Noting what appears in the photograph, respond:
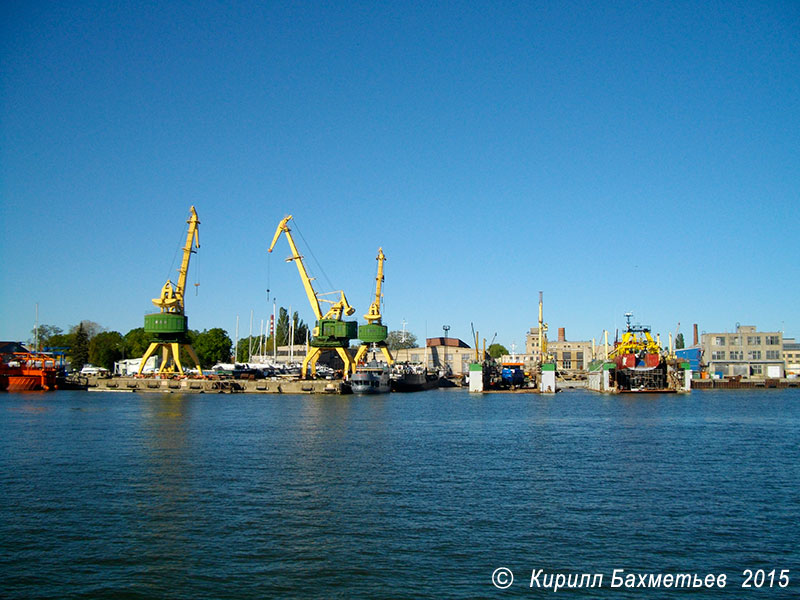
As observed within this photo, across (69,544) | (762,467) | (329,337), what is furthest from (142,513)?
(329,337)

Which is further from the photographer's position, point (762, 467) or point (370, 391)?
point (370, 391)

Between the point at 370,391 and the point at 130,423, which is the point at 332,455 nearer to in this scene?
the point at 130,423

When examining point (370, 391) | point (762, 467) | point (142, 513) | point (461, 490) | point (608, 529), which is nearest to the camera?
point (608, 529)

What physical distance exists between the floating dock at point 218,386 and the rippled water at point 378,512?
49.2 metres

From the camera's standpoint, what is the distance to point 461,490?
22.4 metres

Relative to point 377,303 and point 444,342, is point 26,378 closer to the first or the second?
point 377,303

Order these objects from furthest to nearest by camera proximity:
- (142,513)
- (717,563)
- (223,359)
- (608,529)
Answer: (223,359) < (142,513) < (608,529) < (717,563)

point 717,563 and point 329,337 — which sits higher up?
point 329,337

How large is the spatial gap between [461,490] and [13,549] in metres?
12.1

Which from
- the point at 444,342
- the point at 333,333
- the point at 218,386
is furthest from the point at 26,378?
the point at 444,342

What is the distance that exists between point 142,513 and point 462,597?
9789 mm

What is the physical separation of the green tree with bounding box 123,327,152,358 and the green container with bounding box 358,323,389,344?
145 ft

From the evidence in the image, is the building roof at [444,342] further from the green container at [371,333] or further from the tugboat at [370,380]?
the tugboat at [370,380]

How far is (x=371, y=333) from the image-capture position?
110125 millimetres
